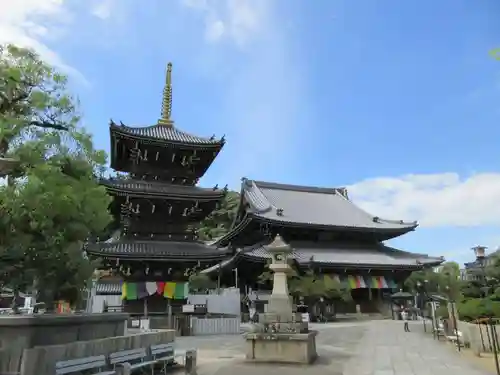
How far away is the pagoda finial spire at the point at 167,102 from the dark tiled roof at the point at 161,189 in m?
5.02

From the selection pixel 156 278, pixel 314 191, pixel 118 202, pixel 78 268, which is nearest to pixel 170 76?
pixel 118 202

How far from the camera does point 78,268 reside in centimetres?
1154

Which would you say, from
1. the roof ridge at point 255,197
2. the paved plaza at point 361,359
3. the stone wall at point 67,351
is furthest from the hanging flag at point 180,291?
the roof ridge at point 255,197

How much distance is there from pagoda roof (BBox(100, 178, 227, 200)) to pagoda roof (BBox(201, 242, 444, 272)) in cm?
932

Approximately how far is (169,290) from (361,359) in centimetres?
1292

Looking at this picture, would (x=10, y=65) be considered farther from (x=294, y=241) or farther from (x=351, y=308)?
(x=351, y=308)

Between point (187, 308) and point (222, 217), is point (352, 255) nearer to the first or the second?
point (187, 308)

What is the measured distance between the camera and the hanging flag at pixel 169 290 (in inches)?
917

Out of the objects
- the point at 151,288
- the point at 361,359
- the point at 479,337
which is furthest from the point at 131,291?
the point at 479,337

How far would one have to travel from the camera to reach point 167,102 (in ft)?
96.3

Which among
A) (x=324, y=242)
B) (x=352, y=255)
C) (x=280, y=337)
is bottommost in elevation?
(x=280, y=337)

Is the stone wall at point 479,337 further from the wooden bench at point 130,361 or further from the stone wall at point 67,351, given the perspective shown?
the stone wall at point 67,351

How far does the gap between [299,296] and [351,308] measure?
8849 millimetres

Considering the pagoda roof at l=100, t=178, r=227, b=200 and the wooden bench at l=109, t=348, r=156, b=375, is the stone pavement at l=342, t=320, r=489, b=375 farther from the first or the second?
the pagoda roof at l=100, t=178, r=227, b=200
